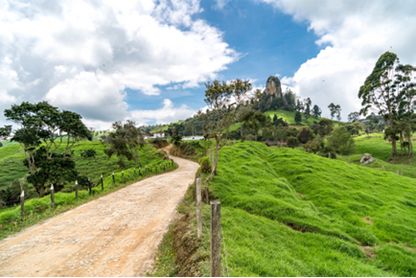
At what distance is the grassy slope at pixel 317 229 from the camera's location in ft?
19.6

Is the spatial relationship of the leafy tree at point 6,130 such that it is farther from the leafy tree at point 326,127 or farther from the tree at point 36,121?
the leafy tree at point 326,127

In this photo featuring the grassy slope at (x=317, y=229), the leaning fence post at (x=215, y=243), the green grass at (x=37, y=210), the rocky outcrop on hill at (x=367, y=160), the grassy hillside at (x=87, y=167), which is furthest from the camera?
the grassy hillside at (x=87, y=167)

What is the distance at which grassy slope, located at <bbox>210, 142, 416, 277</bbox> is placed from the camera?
5.98 m

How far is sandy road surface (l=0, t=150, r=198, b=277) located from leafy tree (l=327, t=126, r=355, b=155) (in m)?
61.0

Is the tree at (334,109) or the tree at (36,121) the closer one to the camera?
the tree at (36,121)

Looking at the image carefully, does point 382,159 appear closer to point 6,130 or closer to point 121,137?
point 121,137

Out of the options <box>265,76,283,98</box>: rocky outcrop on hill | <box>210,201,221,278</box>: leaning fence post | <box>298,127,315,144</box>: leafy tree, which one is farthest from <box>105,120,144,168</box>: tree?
<box>265,76,283,98</box>: rocky outcrop on hill

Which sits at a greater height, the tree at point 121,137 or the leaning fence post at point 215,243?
the tree at point 121,137

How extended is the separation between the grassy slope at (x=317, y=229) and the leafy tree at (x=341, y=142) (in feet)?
139

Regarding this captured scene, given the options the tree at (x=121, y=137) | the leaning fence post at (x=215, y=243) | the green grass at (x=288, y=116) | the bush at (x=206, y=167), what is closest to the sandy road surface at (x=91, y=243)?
the leaning fence post at (x=215, y=243)

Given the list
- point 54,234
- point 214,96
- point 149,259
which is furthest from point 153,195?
point 214,96

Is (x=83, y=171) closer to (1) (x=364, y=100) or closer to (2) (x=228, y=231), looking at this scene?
(2) (x=228, y=231)

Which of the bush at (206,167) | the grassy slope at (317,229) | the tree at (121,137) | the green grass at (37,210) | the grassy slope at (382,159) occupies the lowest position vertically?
the grassy slope at (382,159)

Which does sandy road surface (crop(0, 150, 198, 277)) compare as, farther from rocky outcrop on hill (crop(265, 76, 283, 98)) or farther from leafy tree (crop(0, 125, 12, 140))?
rocky outcrop on hill (crop(265, 76, 283, 98))
